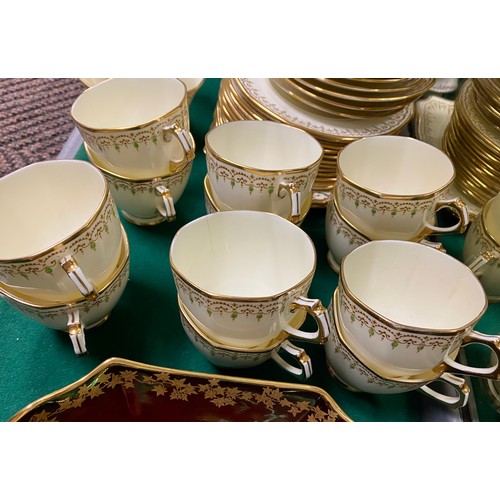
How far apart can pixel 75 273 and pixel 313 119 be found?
0.48 metres

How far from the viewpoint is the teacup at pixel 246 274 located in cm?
47

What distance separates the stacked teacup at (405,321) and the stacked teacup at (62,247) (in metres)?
0.28

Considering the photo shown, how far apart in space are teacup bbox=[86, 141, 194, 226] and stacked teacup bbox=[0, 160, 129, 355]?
0.05m

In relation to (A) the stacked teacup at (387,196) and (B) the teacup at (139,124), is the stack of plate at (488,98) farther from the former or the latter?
(B) the teacup at (139,124)

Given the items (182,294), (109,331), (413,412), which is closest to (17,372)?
(109,331)

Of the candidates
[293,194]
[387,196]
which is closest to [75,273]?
[293,194]

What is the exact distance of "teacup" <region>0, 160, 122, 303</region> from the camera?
46cm

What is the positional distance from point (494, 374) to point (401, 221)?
0.23 metres

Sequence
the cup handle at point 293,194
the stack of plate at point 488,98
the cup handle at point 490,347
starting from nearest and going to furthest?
the cup handle at point 490,347
the cup handle at point 293,194
the stack of plate at point 488,98

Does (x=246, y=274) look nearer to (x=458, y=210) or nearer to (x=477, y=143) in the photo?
(x=458, y=210)

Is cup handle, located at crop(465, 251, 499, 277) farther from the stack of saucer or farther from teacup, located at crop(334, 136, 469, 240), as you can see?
the stack of saucer

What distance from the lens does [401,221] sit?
0.61 meters

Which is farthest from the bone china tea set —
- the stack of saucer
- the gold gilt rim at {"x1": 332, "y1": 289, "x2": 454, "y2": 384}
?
the stack of saucer

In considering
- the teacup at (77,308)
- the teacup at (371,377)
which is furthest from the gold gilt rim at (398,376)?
the teacup at (77,308)
